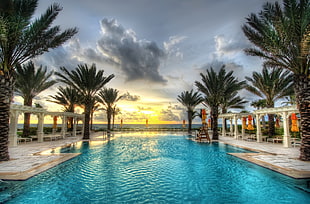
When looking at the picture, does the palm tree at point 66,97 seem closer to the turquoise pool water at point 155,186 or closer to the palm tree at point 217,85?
the palm tree at point 217,85

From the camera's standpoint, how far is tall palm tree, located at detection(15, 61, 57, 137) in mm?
15844

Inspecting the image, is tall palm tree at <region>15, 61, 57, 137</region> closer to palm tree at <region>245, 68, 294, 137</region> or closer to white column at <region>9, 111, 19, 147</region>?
white column at <region>9, 111, 19, 147</region>

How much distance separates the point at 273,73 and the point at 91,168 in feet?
62.6

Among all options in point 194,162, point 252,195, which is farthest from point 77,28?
point 252,195

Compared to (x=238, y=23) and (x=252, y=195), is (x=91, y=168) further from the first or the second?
(x=238, y=23)

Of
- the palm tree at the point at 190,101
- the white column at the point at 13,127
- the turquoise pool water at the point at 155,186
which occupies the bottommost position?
the turquoise pool water at the point at 155,186

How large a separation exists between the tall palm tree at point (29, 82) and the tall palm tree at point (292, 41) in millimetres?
19934

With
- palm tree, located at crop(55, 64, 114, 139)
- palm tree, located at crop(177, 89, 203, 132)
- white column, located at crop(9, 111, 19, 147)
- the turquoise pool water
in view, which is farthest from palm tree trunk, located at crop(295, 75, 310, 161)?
palm tree, located at crop(177, 89, 203, 132)

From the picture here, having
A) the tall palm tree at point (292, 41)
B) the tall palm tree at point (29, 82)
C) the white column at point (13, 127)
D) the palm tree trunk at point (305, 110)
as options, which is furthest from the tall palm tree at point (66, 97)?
the palm tree trunk at point (305, 110)

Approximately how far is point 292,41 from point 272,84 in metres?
10.7

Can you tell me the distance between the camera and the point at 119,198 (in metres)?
4.36

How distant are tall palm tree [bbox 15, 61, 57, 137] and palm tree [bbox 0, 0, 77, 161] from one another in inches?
381

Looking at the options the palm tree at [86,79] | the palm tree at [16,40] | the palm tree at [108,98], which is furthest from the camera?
the palm tree at [108,98]

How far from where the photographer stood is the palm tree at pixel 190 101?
98.8 ft
